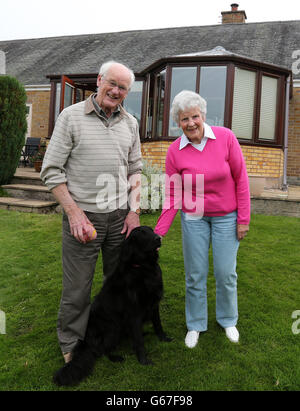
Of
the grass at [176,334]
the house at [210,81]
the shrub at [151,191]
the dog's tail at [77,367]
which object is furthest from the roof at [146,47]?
the dog's tail at [77,367]

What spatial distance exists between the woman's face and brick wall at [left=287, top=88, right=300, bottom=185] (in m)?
9.90

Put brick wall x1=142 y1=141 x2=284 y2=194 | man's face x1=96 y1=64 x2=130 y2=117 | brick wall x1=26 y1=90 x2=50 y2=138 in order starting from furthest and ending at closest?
brick wall x1=26 y1=90 x2=50 y2=138 < brick wall x1=142 y1=141 x2=284 y2=194 < man's face x1=96 y1=64 x2=130 y2=117

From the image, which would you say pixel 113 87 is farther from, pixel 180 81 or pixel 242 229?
pixel 180 81

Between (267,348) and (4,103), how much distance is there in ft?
24.5

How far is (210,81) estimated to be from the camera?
9094 millimetres

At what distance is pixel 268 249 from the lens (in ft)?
16.9

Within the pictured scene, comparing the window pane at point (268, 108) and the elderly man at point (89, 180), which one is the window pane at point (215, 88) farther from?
the elderly man at point (89, 180)

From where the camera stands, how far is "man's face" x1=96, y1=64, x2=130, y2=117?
2256 millimetres

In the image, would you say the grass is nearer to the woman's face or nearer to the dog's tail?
the dog's tail

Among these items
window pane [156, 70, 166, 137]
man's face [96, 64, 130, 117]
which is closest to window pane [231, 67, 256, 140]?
window pane [156, 70, 166, 137]

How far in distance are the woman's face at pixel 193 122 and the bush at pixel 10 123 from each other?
6482mm

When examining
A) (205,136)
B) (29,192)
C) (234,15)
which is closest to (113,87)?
(205,136)

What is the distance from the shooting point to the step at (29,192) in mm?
7793

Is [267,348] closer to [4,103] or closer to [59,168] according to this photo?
[59,168]
